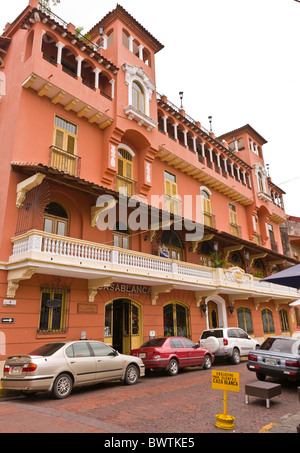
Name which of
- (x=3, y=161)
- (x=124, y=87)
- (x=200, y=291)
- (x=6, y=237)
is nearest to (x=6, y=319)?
(x=6, y=237)

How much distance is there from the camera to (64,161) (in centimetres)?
1484

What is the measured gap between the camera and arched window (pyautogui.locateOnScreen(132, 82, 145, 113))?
18.8m

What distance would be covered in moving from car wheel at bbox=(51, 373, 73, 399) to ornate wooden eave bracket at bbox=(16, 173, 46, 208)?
22.0 feet

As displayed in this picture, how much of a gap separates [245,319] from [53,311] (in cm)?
1609

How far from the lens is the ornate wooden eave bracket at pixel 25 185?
11906 millimetres

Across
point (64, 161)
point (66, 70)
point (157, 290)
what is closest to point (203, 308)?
point (157, 290)

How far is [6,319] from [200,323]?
39.5 feet

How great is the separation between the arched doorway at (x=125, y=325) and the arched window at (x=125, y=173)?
5.74 meters

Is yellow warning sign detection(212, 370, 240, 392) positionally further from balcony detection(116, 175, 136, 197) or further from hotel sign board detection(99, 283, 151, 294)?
balcony detection(116, 175, 136, 197)

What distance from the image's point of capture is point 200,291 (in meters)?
19.8
